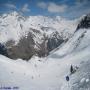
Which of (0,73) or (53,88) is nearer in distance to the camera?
(53,88)

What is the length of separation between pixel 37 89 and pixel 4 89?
4.82 metres

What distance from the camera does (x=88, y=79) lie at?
29.0 metres

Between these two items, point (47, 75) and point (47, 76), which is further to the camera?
point (47, 75)

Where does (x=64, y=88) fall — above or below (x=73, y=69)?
below

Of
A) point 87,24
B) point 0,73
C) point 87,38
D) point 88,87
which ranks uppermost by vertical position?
point 87,24

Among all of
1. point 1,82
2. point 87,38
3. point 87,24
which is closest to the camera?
point 1,82

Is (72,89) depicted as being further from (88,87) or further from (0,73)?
(0,73)

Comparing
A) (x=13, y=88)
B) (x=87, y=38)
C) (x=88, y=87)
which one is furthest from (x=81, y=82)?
(x=87, y=38)

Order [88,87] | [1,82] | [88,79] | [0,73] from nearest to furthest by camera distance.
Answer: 1. [88,87]
2. [88,79]
3. [1,82]
4. [0,73]

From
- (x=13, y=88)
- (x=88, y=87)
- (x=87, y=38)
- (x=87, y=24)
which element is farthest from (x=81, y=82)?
(x=87, y=24)

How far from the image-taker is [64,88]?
32.0m

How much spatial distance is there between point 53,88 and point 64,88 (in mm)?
1884

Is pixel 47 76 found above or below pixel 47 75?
below

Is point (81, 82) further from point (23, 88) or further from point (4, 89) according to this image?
point (4, 89)
